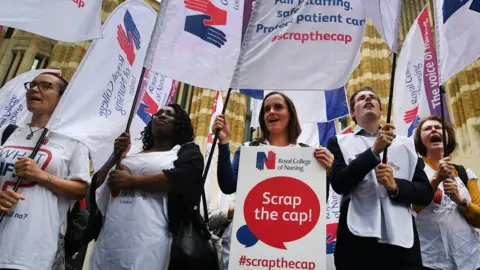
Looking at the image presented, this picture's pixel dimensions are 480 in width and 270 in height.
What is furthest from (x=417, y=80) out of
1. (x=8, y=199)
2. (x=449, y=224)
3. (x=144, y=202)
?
(x=8, y=199)

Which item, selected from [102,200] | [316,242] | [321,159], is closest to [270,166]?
[321,159]

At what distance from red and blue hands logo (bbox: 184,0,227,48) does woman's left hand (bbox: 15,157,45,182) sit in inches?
59.8

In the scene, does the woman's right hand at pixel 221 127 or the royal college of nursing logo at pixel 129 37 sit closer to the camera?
the woman's right hand at pixel 221 127

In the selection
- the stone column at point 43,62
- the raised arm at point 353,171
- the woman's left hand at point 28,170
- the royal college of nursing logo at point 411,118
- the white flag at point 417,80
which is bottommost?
the woman's left hand at point 28,170

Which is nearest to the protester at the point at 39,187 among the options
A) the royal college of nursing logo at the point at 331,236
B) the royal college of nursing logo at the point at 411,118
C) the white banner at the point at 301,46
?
the white banner at the point at 301,46

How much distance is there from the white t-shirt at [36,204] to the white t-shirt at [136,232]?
261 mm

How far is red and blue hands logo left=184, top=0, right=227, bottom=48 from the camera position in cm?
329

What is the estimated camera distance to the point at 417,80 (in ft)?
17.7

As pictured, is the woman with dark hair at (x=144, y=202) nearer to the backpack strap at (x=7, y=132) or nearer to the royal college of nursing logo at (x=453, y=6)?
the backpack strap at (x=7, y=132)

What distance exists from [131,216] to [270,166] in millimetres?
831

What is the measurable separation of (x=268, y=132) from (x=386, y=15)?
122 cm

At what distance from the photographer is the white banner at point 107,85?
281cm

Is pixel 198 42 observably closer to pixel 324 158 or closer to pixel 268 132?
pixel 268 132

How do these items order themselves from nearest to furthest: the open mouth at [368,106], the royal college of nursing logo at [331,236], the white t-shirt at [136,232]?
the white t-shirt at [136,232] < the open mouth at [368,106] < the royal college of nursing logo at [331,236]
